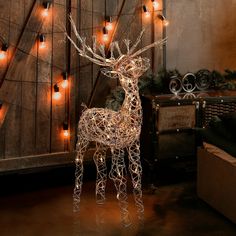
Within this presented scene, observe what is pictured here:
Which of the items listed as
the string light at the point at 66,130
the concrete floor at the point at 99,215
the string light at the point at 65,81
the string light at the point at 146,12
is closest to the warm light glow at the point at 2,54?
the string light at the point at 65,81

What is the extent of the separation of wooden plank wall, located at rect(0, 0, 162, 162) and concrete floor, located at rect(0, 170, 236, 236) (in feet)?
1.38

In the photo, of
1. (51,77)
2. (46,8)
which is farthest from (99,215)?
→ (46,8)

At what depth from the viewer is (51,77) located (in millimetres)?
4246

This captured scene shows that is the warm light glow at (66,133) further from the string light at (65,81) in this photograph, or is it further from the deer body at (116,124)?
the deer body at (116,124)

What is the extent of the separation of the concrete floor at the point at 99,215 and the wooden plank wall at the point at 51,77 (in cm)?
42

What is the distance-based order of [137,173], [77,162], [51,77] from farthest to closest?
[51,77] < [77,162] < [137,173]

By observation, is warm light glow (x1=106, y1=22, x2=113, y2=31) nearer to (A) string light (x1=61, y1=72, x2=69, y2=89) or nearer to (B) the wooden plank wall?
(B) the wooden plank wall

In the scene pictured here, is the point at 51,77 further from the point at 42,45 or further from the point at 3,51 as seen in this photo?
the point at 3,51

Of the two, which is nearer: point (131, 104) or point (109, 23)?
point (131, 104)

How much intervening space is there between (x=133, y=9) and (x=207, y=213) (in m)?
2.05

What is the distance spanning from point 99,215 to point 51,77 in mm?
1348

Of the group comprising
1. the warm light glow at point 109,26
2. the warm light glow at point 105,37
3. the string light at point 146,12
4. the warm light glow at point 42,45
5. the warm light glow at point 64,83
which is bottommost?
the warm light glow at point 64,83

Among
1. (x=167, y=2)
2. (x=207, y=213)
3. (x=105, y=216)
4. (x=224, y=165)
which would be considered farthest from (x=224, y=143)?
(x=167, y=2)

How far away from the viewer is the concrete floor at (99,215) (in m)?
3.34
